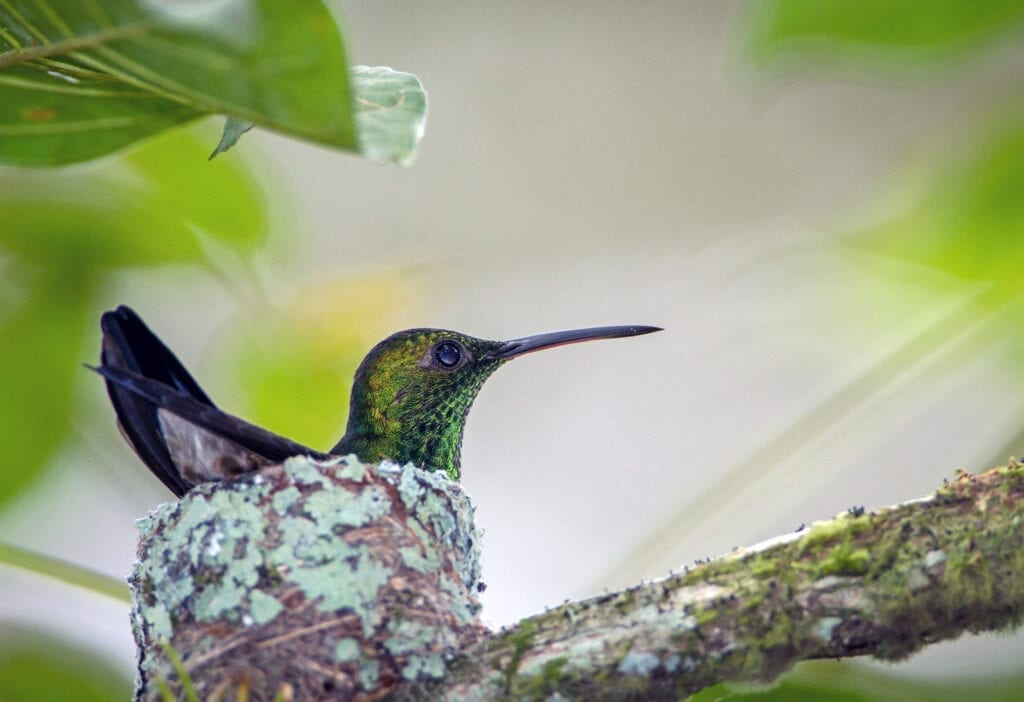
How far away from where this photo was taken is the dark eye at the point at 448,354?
2.79 meters

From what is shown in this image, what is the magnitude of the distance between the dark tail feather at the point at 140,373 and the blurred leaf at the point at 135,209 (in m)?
0.36

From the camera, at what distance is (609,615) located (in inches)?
59.7

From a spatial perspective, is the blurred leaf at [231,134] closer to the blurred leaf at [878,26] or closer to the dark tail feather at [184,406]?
the dark tail feather at [184,406]

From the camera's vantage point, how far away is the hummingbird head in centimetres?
275

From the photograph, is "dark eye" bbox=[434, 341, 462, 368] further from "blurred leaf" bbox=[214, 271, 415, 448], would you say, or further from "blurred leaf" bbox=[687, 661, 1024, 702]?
"blurred leaf" bbox=[687, 661, 1024, 702]

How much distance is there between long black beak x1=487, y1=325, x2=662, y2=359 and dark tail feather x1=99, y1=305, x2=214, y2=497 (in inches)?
33.0

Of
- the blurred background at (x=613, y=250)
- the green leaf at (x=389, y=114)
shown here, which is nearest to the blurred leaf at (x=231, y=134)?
the green leaf at (x=389, y=114)

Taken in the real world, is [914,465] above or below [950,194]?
above

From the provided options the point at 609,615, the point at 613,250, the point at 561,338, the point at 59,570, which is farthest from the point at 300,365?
the point at 613,250

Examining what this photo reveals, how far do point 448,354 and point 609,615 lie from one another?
1368 millimetres

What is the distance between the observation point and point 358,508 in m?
2.01

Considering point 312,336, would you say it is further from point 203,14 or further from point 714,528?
point 714,528

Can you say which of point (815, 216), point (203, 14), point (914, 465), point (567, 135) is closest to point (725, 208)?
point (815, 216)

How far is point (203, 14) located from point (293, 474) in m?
1.08
